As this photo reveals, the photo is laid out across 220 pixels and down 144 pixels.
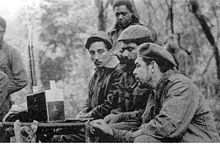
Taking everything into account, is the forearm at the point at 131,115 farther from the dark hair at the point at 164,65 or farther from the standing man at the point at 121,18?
the standing man at the point at 121,18

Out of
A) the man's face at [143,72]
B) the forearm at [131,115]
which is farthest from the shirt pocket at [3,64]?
the man's face at [143,72]

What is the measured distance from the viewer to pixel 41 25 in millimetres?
5117

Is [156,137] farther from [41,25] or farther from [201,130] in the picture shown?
[41,25]

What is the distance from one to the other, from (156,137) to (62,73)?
1577 mm

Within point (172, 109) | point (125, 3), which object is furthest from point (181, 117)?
point (125, 3)

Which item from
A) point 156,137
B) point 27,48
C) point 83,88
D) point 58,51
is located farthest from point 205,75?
point 27,48

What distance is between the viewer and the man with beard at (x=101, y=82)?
4.71 metres

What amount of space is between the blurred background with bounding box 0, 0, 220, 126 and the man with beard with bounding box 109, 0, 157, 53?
0.24ft

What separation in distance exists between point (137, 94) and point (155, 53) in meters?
0.56

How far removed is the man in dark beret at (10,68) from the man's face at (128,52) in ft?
4.47

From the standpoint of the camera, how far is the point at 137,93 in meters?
4.57

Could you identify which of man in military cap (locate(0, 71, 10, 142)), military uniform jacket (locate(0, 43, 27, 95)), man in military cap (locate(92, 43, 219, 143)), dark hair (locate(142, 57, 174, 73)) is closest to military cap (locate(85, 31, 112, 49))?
man in military cap (locate(92, 43, 219, 143))

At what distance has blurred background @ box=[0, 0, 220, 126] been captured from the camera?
15.4 ft

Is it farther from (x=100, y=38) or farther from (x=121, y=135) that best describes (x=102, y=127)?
(x=100, y=38)
